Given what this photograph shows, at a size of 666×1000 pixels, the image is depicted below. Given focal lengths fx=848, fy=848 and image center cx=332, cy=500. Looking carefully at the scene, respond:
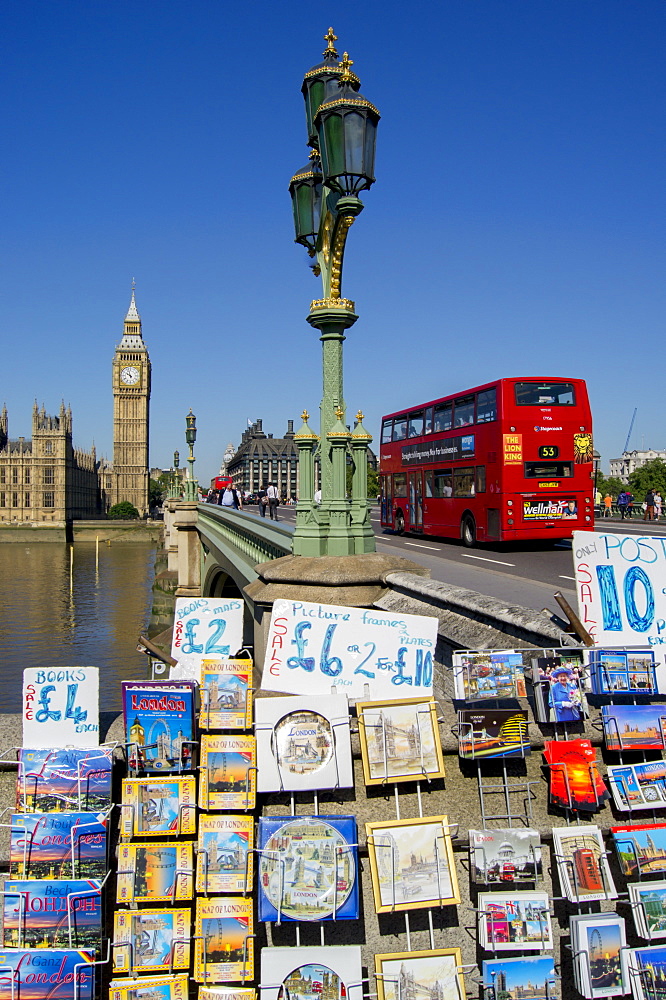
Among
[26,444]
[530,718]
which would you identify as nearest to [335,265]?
[530,718]

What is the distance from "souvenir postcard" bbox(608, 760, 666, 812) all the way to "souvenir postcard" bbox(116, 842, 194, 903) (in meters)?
2.21

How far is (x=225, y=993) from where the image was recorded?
161 inches

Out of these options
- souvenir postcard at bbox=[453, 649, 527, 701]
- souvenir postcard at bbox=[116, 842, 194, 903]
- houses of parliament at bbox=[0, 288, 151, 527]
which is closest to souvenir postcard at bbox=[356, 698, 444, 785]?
souvenir postcard at bbox=[453, 649, 527, 701]

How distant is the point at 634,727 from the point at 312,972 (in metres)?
2.05

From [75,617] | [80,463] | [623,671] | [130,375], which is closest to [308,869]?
[623,671]

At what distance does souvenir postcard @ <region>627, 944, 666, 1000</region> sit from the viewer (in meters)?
4.09

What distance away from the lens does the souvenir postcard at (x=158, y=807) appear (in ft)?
14.0

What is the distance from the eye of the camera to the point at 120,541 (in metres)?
111

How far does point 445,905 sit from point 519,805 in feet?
2.13

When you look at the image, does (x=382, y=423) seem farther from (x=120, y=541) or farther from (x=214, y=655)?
(x=120, y=541)

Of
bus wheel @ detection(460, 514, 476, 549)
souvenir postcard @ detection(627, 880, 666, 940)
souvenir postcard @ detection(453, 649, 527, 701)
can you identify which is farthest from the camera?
bus wheel @ detection(460, 514, 476, 549)

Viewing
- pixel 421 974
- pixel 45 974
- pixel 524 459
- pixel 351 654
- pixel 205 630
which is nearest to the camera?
pixel 45 974

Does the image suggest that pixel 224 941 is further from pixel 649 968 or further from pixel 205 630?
pixel 649 968

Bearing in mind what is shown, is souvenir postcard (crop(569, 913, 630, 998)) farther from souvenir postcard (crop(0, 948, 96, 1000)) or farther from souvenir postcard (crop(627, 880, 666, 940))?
souvenir postcard (crop(0, 948, 96, 1000))
